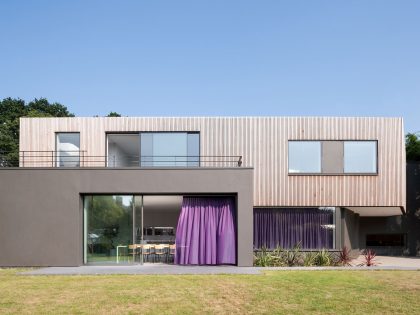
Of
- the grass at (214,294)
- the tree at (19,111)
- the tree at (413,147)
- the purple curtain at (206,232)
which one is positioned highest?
the tree at (19,111)

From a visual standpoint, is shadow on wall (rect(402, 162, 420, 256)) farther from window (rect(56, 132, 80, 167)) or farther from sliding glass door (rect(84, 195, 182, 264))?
window (rect(56, 132, 80, 167))

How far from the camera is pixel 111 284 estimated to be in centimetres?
1373

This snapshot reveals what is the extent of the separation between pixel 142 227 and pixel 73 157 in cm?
470

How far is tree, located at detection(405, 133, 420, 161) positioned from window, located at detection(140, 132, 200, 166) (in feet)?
65.8

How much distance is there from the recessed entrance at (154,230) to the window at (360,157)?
521 centimetres

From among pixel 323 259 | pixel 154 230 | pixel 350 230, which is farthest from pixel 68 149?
pixel 350 230

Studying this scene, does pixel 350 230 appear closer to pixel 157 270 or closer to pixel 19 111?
pixel 157 270

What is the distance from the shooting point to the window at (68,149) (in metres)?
21.0

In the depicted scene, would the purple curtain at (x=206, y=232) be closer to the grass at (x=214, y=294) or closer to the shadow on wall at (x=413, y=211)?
the grass at (x=214, y=294)

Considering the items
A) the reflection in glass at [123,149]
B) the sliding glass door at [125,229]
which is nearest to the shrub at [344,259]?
the sliding glass door at [125,229]

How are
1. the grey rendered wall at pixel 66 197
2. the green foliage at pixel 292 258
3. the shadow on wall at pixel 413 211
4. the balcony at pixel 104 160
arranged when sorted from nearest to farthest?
the grey rendered wall at pixel 66 197 → the green foliage at pixel 292 258 → the balcony at pixel 104 160 → the shadow on wall at pixel 413 211

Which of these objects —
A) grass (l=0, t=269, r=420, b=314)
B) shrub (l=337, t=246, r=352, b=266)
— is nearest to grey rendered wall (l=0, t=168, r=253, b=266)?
grass (l=0, t=269, r=420, b=314)

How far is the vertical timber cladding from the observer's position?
20.4 meters

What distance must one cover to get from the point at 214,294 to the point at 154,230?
6912 mm
